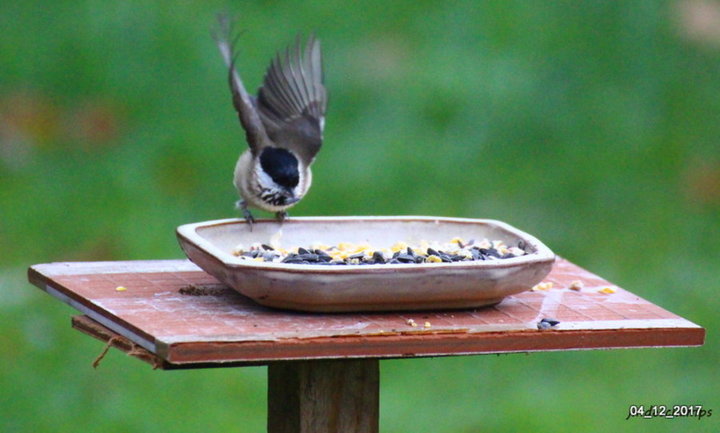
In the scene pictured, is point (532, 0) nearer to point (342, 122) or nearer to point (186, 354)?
point (342, 122)

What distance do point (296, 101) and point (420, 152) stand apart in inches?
85.4

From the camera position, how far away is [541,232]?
6.30 metres

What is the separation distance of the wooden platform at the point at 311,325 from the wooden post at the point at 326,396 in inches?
6.8

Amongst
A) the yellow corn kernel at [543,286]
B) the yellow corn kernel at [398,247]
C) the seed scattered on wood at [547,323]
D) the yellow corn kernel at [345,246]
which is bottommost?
the yellow corn kernel at [543,286]

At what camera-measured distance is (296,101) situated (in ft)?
14.6

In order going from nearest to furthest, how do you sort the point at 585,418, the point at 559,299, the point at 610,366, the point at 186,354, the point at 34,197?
the point at 186,354
the point at 559,299
the point at 585,418
the point at 610,366
the point at 34,197

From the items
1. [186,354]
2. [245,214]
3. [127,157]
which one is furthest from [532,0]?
[186,354]

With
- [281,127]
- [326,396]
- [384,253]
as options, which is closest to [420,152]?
[281,127]

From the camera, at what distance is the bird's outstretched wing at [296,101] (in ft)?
14.4

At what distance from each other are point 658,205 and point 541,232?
70 centimetres

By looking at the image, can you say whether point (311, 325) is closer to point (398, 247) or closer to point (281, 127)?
point (398, 247)
